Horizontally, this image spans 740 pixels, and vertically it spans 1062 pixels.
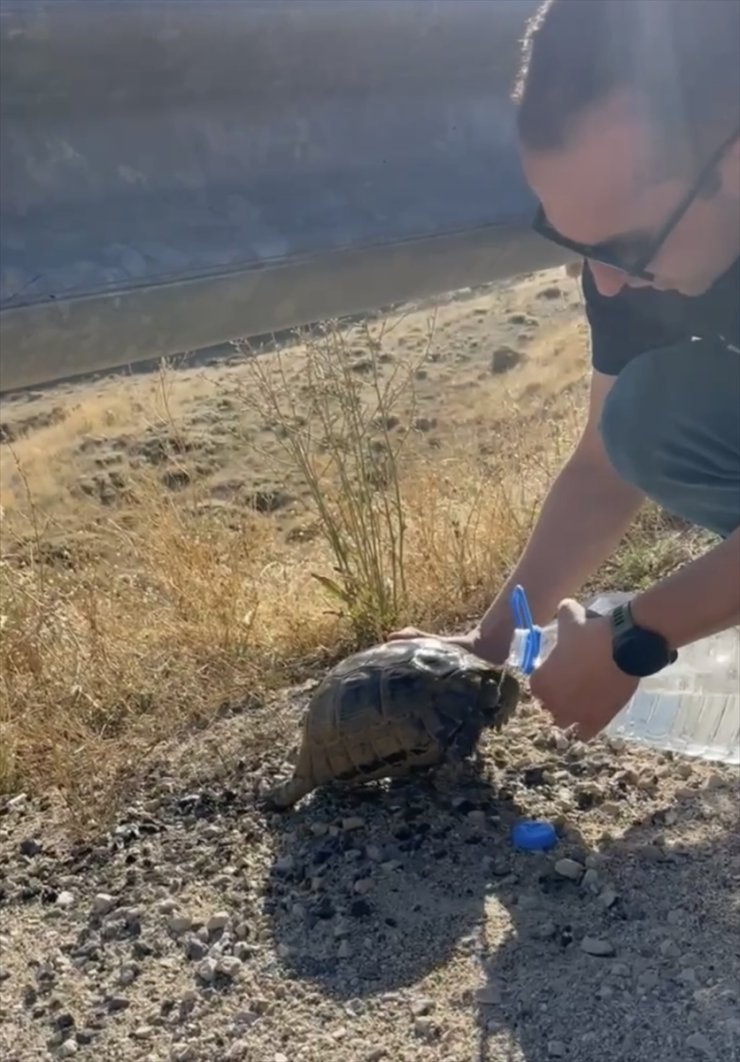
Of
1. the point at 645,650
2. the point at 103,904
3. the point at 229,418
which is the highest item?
the point at 645,650

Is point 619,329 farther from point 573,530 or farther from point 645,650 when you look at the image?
point 645,650

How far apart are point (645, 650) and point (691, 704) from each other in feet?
4.24

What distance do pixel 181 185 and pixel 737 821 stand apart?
2.34 m

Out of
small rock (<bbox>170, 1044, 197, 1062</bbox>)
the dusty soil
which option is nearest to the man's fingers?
small rock (<bbox>170, 1044, 197, 1062</bbox>)

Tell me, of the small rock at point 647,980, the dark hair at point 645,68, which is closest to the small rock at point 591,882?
the small rock at point 647,980

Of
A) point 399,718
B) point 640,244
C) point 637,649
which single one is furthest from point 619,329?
point 399,718

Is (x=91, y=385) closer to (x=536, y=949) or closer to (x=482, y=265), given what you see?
(x=482, y=265)

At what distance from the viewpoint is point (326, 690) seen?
2.79 metres

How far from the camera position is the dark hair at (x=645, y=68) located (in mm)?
1844

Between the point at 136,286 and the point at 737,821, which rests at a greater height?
the point at 136,286

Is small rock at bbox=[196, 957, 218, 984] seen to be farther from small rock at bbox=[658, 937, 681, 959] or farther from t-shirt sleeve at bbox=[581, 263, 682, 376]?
t-shirt sleeve at bbox=[581, 263, 682, 376]

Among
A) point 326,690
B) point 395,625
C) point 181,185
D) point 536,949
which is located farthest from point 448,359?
point 536,949

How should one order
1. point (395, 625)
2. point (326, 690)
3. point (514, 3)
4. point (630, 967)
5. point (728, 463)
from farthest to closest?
point (514, 3)
point (395, 625)
point (326, 690)
point (728, 463)
point (630, 967)

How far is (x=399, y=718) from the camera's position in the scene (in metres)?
2.66
